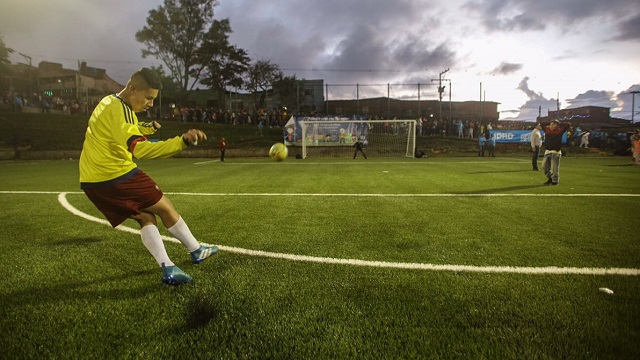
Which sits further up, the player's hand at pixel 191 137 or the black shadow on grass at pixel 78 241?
the player's hand at pixel 191 137

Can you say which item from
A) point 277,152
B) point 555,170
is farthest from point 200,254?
point 555,170

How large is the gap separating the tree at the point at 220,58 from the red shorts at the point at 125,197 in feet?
158

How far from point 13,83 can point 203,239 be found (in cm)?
7050

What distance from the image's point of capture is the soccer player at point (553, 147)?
32.4 ft

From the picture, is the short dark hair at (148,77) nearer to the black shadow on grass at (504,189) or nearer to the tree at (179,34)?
the black shadow on grass at (504,189)

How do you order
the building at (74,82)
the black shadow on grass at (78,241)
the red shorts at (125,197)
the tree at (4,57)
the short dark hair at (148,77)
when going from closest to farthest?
the red shorts at (125,197)
the short dark hair at (148,77)
the black shadow on grass at (78,241)
the tree at (4,57)
the building at (74,82)

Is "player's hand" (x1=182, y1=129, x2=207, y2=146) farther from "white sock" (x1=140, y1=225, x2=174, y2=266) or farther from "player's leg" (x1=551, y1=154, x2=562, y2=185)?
"player's leg" (x1=551, y1=154, x2=562, y2=185)

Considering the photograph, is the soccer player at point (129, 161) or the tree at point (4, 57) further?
the tree at point (4, 57)

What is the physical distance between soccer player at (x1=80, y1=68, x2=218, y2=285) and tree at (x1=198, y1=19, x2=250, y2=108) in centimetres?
4779

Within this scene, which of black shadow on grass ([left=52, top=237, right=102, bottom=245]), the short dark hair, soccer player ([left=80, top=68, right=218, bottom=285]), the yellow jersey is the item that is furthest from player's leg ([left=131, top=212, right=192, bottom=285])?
black shadow on grass ([left=52, top=237, right=102, bottom=245])

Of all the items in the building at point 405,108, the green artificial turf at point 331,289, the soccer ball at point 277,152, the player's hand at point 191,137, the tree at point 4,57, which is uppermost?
the tree at point 4,57

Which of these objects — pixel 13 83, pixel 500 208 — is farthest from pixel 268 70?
pixel 500 208

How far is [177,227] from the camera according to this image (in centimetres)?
348

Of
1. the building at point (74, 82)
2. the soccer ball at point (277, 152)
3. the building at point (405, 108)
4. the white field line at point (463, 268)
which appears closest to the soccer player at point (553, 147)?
the white field line at point (463, 268)
